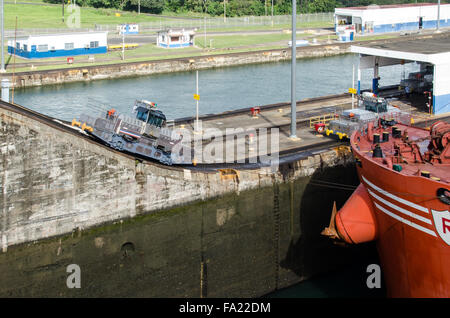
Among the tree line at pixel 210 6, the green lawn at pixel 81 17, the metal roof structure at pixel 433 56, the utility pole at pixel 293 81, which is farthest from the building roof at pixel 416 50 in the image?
the tree line at pixel 210 6

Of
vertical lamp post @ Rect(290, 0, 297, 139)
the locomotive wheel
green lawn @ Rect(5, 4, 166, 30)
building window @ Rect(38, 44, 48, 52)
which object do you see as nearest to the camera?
the locomotive wheel

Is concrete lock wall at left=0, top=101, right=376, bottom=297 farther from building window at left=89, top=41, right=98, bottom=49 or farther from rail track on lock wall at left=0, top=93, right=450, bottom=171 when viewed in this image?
building window at left=89, top=41, right=98, bottom=49

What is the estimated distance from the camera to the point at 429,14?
128 m

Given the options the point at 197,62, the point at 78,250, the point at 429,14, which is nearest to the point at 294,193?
the point at 78,250

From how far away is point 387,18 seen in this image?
121 m

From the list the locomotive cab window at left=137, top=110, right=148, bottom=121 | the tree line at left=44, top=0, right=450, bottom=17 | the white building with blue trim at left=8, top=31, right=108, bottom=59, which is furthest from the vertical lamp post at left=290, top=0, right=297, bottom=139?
the tree line at left=44, top=0, right=450, bottom=17

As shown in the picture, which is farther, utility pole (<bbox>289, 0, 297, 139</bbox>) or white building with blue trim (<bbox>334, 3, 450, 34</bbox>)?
white building with blue trim (<bbox>334, 3, 450, 34</bbox>)

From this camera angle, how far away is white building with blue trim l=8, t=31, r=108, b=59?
287 ft

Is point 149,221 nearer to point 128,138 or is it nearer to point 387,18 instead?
point 128,138

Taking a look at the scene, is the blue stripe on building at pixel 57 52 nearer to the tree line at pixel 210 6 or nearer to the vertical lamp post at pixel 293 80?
the tree line at pixel 210 6

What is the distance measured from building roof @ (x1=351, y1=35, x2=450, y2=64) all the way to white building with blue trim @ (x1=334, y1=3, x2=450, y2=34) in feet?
229

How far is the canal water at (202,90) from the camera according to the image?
2591 inches

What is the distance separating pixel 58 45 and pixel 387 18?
212 feet
